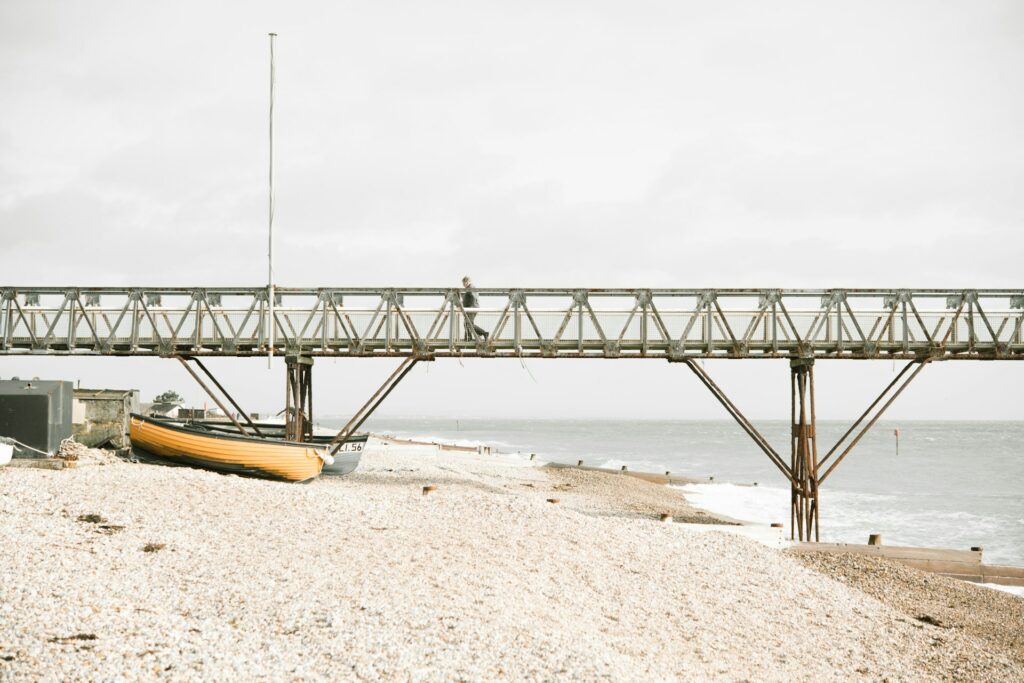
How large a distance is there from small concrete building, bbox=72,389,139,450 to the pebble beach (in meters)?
10.1

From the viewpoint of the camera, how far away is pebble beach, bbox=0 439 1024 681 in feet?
27.9

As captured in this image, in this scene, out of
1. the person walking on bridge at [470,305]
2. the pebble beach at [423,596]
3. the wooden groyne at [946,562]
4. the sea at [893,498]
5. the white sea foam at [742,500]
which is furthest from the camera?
the white sea foam at [742,500]

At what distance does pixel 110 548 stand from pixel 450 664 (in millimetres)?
6090

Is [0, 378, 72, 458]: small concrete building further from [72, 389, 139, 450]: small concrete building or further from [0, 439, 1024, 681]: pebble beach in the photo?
[0, 439, 1024, 681]: pebble beach

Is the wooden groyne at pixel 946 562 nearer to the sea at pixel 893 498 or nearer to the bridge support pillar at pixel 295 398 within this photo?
the sea at pixel 893 498

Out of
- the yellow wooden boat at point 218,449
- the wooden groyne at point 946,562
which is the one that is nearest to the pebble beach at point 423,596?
the wooden groyne at point 946,562

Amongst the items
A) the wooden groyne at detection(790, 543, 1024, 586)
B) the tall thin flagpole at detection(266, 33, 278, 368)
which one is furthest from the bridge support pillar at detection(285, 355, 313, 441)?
the wooden groyne at detection(790, 543, 1024, 586)

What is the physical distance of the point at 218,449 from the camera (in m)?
20.7

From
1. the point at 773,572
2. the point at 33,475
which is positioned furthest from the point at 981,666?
the point at 33,475

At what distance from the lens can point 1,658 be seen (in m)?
7.82

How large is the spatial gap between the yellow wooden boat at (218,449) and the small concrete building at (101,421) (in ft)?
20.6

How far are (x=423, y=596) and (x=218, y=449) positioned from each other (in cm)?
1223

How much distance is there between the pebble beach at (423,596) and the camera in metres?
8.51

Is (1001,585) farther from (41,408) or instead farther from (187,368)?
(41,408)
